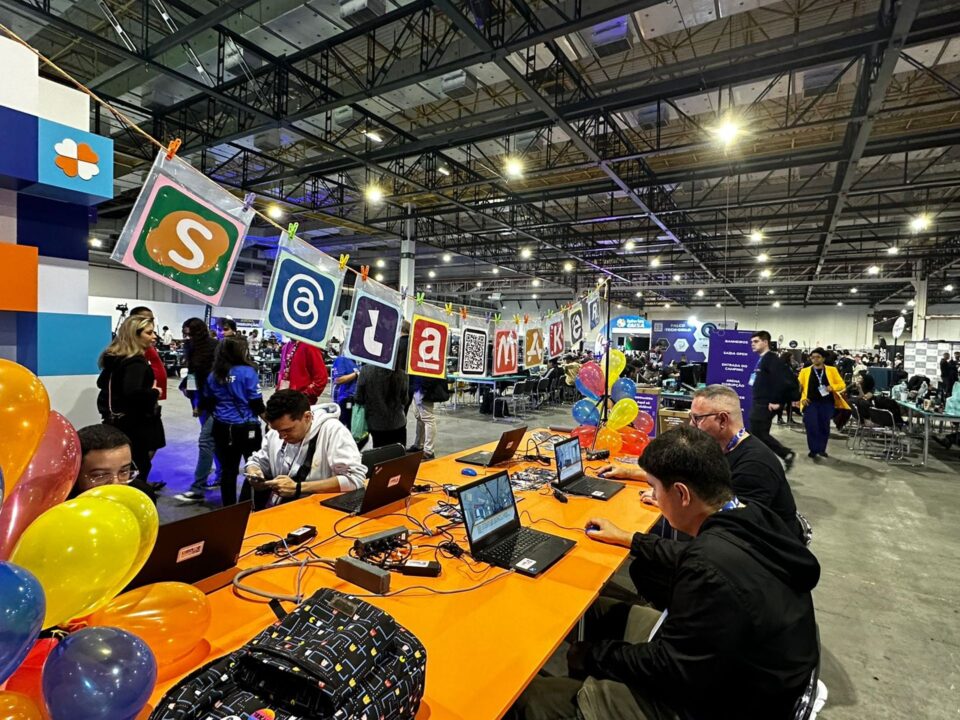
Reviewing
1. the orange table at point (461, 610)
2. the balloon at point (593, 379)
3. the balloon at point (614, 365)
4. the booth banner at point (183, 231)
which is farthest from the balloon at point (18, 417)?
the balloon at point (614, 365)

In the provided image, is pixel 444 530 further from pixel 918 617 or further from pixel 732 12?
pixel 732 12

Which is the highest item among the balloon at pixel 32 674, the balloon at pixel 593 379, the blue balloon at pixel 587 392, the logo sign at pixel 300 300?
the logo sign at pixel 300 300

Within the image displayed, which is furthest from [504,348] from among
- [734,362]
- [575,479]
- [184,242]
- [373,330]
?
[734,362]

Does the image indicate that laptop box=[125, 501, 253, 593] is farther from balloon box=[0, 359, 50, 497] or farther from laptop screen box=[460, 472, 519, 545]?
laptop screen box=[460, 472, 519, 545]

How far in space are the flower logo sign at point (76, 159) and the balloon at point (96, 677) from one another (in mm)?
2951

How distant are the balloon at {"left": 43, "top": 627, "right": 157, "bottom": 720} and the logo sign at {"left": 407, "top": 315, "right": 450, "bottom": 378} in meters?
2.57

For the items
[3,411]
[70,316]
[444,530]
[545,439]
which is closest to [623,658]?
[444,530]

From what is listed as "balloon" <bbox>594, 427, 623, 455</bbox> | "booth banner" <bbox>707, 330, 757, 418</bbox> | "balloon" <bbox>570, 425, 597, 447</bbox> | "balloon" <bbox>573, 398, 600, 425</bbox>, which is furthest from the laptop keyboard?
"booth banner" <bbox>707, 330, 757, 418</bbox>

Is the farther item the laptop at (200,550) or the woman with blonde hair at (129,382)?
the woman with blonde hair at (129,382)

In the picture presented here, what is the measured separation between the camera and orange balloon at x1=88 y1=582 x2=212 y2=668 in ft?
3.53

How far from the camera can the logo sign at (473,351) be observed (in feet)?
13.4

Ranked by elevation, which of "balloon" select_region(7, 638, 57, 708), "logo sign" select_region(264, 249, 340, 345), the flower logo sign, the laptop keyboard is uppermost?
the flower logo sign

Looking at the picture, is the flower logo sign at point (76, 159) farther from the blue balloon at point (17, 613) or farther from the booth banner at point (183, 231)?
the blue balloon at point (17, 613)

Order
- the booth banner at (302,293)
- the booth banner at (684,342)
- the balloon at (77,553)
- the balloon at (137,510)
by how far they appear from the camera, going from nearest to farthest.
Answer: the balloon at (77,553) → the balloon at (137,510) → the booth banner at (302,293) → the booth banner at (684,342)
